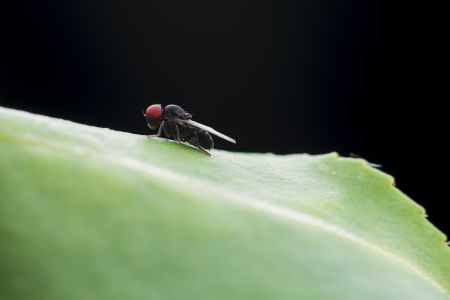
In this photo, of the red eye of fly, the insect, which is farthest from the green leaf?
the red eye of fly

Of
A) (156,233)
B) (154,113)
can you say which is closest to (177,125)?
(154,113)

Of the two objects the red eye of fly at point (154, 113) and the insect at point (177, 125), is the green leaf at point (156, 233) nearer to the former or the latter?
the insect at point (177, 125)

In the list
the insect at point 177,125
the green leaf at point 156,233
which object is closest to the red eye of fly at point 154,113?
the insect at point 177,125

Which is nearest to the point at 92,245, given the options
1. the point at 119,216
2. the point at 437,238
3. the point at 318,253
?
the point at 119,216

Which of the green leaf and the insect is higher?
the insect

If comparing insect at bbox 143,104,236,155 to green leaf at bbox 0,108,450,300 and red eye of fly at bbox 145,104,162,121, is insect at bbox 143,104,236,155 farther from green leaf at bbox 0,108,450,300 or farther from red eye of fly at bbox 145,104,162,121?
green leaf at bbox 0,108,450,300

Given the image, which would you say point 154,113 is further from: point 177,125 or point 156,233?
point 156,233
